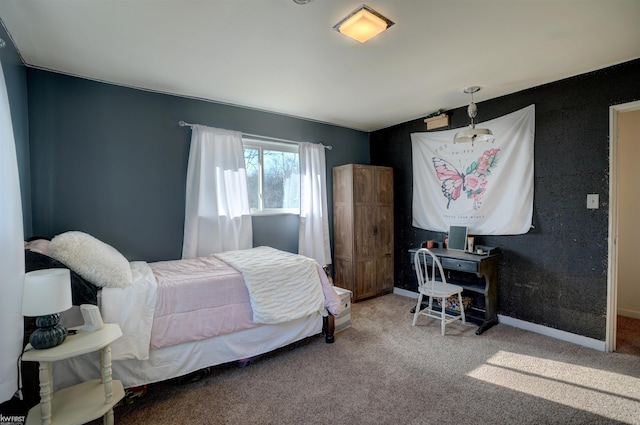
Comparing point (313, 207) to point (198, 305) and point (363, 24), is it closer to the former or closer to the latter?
point (198, 305)

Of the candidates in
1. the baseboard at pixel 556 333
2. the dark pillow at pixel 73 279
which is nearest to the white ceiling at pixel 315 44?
the dark pillow at pixel 73 279

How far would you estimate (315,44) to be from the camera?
7.04ft

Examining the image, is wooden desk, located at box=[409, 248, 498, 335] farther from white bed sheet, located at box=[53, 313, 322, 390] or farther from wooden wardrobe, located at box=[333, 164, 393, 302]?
white bed sheet, located at box=[53, 313, 322, 390]

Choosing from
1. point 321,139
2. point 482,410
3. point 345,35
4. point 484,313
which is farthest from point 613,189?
point 321,139

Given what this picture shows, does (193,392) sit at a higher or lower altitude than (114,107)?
lower

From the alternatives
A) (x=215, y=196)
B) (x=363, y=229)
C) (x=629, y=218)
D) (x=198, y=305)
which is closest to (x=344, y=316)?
(x=363, y=229)

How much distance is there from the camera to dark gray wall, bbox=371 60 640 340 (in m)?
2.59

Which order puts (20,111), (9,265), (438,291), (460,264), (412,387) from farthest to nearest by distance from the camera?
→ 1. (460,264)
2. (438,291)
3. (20,111)
4. (412,387)
5. (9,265)

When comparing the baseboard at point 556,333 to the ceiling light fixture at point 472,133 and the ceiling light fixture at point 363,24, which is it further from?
the ceiling light fixture at point 363,24

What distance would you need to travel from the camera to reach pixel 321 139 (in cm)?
420

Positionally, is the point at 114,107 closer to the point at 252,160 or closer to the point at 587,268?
the point at 252,160

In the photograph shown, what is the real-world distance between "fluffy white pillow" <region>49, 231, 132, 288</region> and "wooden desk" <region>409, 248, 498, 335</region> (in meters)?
2.93

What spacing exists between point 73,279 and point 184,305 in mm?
659

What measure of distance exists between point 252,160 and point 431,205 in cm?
235
